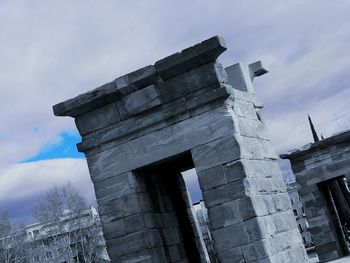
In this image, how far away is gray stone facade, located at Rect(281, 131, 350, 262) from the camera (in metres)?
16.6

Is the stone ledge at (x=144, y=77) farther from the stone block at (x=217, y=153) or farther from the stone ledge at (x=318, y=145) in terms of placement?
the stone ledge at (x=318, y=145)

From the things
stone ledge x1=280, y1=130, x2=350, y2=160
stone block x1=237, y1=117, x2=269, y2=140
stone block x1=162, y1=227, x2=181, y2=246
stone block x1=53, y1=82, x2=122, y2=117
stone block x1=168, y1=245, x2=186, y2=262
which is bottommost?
stone block x1=168, y1=245, x2=186, y2=262

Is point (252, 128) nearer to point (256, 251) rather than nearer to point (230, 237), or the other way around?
point (230, 237)

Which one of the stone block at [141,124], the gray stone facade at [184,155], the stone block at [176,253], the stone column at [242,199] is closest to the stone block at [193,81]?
the gray stone facade at [184,155]

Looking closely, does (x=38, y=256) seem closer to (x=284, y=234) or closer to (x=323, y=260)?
(x=323, y=260)

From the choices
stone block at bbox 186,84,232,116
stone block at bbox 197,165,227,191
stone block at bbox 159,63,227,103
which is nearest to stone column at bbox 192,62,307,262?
stone block at bbox 197,165,227,191

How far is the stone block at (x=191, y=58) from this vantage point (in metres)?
6.83

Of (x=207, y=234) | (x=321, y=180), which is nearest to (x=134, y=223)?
(x=321, y=180)

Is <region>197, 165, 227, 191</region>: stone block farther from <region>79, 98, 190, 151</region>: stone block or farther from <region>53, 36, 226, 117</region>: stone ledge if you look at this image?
<region>53, 36, 226, 117</region>: stone ledge

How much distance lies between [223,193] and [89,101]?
2119 millimetres

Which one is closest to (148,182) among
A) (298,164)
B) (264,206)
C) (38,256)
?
(264,206)

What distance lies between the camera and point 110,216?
743cm

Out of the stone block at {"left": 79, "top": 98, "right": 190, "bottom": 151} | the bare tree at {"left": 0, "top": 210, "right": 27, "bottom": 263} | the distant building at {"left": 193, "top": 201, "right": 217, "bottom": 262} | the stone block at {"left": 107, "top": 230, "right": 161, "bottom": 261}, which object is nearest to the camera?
the stone block at {"left": 79, "top": 98, "right": 190, "bottom": 151}

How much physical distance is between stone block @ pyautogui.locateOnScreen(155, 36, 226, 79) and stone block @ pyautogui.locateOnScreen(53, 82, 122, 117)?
2.33ft
